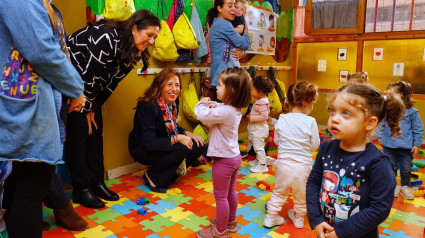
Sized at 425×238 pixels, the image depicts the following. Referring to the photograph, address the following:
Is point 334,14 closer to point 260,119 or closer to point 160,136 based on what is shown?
point 260,119

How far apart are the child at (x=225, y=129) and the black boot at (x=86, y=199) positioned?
943 millimetres

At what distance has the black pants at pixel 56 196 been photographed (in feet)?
7.00

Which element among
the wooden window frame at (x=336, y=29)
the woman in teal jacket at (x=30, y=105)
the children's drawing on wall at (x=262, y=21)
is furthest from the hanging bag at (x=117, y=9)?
the wooden window frame at (x=336, y=29)

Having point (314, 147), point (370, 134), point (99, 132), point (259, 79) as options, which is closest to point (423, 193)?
point (314, 147)

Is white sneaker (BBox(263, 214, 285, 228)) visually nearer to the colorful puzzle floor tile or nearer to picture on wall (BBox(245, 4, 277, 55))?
the colorful puzzle floor tile

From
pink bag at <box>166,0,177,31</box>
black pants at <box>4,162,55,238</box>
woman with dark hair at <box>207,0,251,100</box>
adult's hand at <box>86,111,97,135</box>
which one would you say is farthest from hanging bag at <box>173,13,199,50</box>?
black pants at <box>4,162,55,238</box>

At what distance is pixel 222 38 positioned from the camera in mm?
3688

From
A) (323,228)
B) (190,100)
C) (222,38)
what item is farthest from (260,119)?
(323,228)

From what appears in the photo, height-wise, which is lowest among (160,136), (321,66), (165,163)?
(165,163)

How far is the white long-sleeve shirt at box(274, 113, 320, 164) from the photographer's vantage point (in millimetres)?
2346

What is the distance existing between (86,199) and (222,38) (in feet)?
7.13

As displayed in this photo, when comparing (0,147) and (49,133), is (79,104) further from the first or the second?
(0,147)

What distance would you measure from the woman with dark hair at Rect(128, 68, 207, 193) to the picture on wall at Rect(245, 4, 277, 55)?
210cm

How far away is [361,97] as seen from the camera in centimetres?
130
